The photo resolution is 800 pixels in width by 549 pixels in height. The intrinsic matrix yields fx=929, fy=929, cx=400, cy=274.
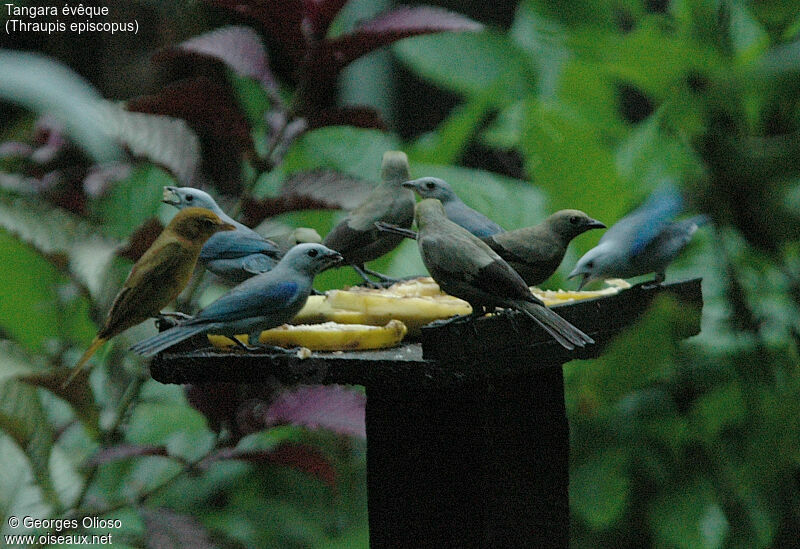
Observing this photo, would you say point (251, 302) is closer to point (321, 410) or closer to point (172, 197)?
point (172, 197)

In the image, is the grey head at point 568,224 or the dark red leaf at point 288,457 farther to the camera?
the dark red leaf at point 288,457

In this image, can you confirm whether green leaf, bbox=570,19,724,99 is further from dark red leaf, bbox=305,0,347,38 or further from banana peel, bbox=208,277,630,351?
dark red leaf, bbox=305,0,347,38

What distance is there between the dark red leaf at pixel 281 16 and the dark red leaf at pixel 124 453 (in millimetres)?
719

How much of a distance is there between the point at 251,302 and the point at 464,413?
320 mm

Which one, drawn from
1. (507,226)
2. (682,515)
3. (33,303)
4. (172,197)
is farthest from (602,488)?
(33,303)

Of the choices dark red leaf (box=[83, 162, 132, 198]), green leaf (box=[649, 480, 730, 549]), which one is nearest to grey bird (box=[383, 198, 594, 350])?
green leaf (box=[649, 480, 730, 549])

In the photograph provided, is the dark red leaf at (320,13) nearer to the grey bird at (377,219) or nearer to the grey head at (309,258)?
the grey bird at (377,219)

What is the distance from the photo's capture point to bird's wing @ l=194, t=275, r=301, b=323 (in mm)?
1086

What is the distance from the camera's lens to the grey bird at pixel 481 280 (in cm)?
104

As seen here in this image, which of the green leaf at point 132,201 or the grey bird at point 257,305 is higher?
the green leaf at point 132,201

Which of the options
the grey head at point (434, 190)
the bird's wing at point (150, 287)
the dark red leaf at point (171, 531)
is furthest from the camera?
the dark red leaf at point (171, 531)

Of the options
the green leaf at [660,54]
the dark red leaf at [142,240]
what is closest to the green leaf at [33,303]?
the dark red leaf at [142,240]

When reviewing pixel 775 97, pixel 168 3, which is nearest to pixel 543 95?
pixel 168 3

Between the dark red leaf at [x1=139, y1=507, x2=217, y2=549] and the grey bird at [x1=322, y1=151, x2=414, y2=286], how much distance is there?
52cm
